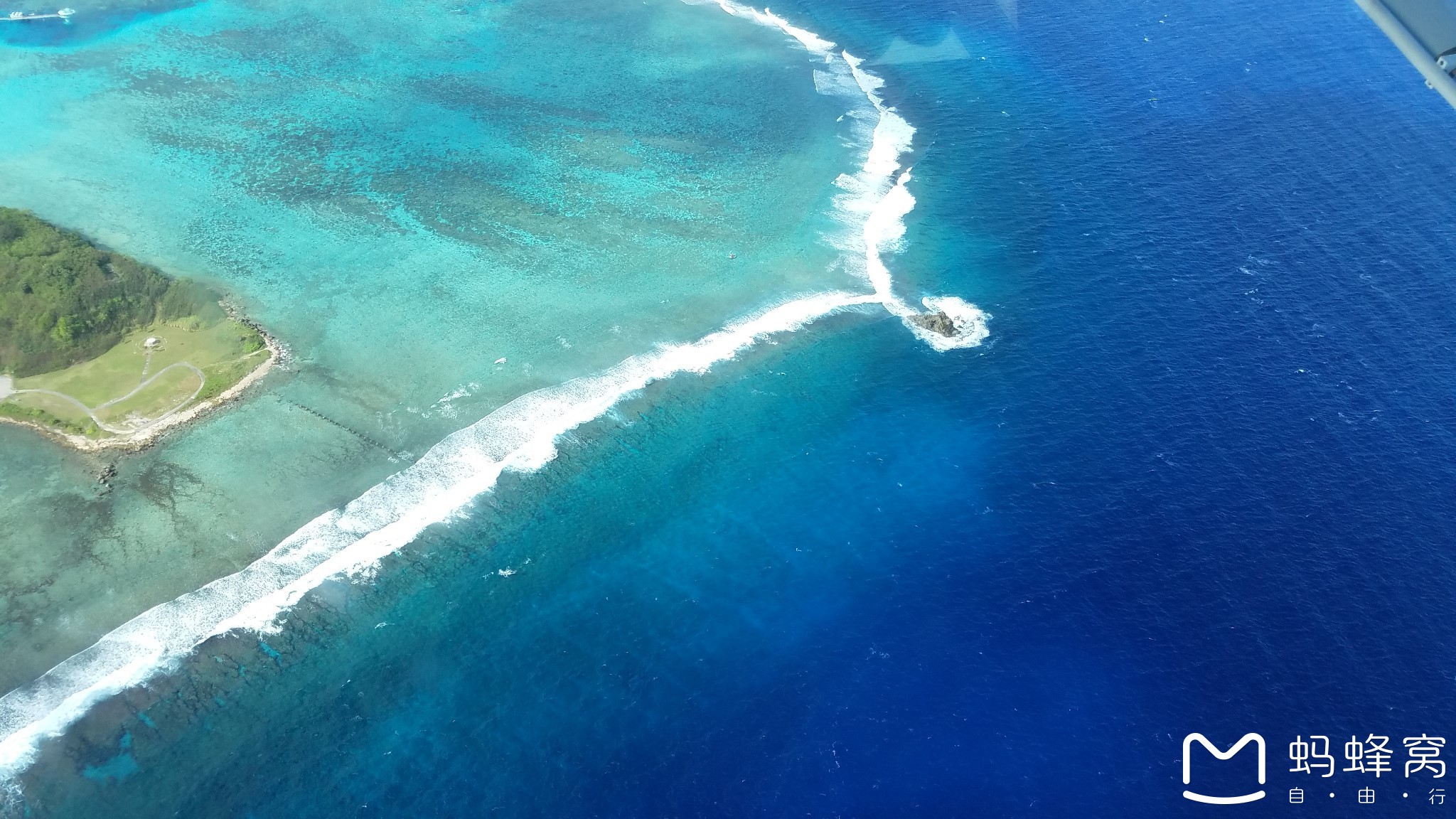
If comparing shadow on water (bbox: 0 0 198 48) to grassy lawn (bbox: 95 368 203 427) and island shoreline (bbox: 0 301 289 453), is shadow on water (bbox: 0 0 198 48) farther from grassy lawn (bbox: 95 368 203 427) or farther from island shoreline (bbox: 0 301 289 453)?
island shoreline (bbox: 0 301 289 453)

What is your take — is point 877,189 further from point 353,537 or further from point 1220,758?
point 1220,758

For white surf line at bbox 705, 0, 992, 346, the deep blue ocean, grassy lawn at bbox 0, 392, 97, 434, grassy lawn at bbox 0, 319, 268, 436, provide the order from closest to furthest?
the deep blue ocean, grassy lawn at bbox 0, 392, 97, 434, grassy lawn at bbox 0, 319, 268, 436, white surf line at bbox 705, 0, 992, 346

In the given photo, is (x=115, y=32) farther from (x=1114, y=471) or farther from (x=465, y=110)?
(x=1114, y=471)

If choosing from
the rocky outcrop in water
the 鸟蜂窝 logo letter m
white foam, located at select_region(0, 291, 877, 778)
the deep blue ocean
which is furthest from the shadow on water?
the 鸟蜂窝 logo letter m

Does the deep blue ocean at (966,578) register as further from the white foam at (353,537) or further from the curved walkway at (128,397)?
the curved walkway at (128,397)

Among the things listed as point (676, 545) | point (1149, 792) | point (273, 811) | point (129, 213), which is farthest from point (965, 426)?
point (129, 213)

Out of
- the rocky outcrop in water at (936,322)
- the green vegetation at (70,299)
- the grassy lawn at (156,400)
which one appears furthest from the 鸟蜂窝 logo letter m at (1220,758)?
the green vegetation at (70,299)
